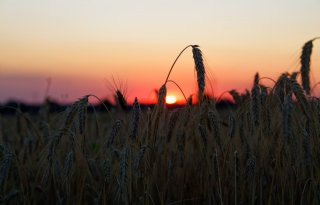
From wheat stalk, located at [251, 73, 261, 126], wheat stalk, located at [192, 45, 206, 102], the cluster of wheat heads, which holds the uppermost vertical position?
wheat stalk, located at [192, 45, 206, 102]

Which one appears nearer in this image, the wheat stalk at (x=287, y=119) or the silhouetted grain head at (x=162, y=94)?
the wheat stalk at (x=287, y=119)

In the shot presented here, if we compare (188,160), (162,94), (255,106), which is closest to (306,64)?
(255,106)

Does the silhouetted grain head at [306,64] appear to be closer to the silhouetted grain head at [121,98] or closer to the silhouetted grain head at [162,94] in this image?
the silhouetted grain head at [162,94]

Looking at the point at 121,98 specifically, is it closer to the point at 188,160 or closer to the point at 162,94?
the point at 162,94

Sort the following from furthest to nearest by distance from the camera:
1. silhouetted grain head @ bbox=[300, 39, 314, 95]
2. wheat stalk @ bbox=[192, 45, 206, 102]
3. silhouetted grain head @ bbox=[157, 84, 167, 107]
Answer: silhouetted grain head @ bbox=[300, 39, 314, 95] → silhouetted grain head @ bbox=[157, 84, 167, 107] → wheat stalk @ bbox=[192, 45, 206, 102]

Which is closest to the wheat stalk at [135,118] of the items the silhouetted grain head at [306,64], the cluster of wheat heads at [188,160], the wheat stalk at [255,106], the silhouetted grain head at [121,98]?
the cluster of wheat heads at [188,160]

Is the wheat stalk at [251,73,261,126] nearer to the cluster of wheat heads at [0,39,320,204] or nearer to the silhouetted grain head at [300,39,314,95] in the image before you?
the cluster of wheat heads at [0,39,320,204]

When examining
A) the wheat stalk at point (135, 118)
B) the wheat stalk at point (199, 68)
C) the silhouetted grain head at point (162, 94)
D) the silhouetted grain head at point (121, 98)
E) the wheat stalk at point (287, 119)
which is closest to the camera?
the wheat stalk at point (287, 119)

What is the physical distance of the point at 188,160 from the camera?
379cm

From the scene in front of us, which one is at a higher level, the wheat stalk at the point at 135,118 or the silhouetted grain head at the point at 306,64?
the silhouetted grain head at the point at 306,64

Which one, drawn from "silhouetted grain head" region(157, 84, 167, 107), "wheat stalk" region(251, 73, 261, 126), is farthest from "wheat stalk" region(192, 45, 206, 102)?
"wheat stalk" region(251, 73, 261, 126)

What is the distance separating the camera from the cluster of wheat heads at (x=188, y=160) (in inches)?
113

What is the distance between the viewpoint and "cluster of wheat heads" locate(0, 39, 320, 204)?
2879 millimetres

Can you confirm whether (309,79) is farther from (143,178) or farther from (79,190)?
(79,190)
